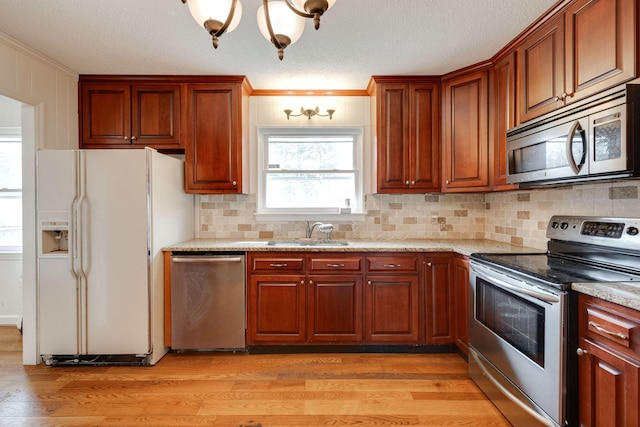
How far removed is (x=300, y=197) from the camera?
344cm

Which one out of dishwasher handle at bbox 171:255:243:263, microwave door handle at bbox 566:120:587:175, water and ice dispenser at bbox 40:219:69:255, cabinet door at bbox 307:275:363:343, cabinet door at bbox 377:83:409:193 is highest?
cabinet door at bbox 377:83:409:193

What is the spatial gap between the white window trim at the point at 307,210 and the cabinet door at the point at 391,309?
0.86m

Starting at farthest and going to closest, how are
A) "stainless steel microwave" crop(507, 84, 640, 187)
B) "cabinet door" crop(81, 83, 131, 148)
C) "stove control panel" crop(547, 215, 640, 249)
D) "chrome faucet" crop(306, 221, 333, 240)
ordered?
"chrome faucet" crop(306, 221, 333, 240)
"cabinet door" crop(81, 83, 131, 148)
"stove control panel" crop(547, 215, 640, 249)
"stainless steel microwave" crop(507, 84, 640, 187)

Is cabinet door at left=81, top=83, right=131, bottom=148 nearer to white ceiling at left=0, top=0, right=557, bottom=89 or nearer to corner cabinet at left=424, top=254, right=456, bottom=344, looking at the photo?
white ceiling at left=0, top=0, right=557, bottom=89

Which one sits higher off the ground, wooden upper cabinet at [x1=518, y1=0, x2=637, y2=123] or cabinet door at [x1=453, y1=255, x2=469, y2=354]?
wooden upper cabinet at [x1=518, y1=0, x2=637, y2=123]

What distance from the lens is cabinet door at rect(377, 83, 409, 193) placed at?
3.05 meters

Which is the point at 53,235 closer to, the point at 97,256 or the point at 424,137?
the point at 97,256

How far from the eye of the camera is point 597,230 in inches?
74.6

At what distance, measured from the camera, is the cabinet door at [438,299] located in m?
2.74

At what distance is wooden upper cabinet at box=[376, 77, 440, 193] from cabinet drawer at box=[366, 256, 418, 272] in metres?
0.69

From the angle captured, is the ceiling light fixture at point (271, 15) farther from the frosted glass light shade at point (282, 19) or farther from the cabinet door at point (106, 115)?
the cabinet door at point (106, 115)

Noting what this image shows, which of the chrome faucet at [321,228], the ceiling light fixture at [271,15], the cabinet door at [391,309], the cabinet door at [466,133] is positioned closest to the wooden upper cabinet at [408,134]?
the cabinet door at [466,133]

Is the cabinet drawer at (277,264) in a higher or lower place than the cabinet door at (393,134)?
lower

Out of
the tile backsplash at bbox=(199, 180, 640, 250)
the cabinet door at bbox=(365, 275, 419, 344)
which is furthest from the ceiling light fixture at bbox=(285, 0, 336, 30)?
the tile backsplash at bbox=(199, 180, 640, 250)
